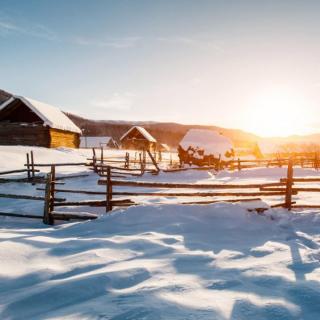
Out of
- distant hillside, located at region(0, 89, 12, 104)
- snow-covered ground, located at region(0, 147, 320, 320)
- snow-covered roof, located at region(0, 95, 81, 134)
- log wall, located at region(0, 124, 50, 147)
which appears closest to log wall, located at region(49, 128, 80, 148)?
log wall, located at region(0, 124, 50, 147)

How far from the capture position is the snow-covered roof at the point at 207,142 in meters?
33.8

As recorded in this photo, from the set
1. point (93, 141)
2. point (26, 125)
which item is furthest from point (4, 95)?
point (26, 125)

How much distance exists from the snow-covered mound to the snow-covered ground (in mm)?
13

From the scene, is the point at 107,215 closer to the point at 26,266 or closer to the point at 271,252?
the point at 26,266

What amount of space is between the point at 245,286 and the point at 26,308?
2561mm

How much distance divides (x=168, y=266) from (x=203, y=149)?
29267mm

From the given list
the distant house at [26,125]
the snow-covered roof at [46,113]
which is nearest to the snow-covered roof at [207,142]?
the snow-covered roof at [46,113]

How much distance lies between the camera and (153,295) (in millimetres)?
3709

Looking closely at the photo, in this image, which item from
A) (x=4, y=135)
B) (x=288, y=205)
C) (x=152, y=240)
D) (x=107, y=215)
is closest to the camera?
(x=152, y=240)

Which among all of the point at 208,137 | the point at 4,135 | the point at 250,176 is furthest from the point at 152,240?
the point at 208,137

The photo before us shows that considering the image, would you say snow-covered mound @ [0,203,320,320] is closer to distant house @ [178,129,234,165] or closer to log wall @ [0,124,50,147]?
log wall @ [0,124,50,147]

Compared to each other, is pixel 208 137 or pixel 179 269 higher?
pixel 208 137

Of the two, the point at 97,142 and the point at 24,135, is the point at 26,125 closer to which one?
the point at 24,135

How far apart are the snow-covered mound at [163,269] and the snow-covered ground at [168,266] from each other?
0.01m
